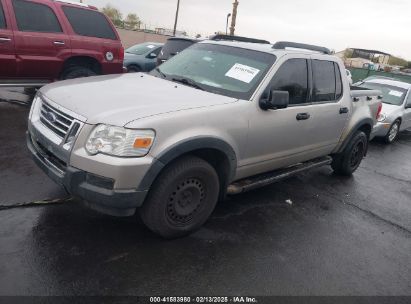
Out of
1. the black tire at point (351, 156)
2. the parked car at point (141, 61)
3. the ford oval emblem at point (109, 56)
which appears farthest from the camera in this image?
the parked car at point (141, 61)

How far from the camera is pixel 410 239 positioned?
4.34m

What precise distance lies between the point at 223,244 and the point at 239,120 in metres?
1.21

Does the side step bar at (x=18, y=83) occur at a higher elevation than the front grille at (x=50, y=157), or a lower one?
higher

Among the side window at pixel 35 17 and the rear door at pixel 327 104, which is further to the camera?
the side window at pixel 35 17

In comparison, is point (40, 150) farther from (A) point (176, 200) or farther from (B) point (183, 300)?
(B) point (183, 300)

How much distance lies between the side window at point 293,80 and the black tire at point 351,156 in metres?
1.77

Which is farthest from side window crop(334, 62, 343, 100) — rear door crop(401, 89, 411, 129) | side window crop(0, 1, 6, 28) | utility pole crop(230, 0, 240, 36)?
utility pole crop(230, 0, 240, 36)

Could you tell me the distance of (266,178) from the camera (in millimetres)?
4262

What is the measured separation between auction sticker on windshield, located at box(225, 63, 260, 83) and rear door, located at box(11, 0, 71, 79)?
4382 millimetres

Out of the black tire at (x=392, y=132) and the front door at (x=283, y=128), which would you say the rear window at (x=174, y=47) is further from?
the front door at (x=283, y=128)

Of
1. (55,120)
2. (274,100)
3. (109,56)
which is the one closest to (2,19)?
(109,56)

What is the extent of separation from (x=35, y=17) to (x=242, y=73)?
4793 millimetres

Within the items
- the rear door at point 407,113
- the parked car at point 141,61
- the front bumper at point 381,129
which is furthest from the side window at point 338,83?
the parked car at point 141,61

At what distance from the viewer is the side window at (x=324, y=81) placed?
15.2ft
